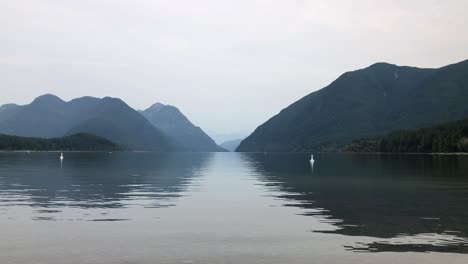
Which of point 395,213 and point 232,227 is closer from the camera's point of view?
point 232,227

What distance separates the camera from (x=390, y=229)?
118 ft

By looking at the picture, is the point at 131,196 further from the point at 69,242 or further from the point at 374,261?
the point at 374,261

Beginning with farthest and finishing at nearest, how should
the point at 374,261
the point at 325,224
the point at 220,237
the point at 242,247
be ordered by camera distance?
the point at 325,224
the point at 220,237
the point at 242,247
the point at 374,261

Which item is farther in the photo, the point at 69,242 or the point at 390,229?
the point at 390,229

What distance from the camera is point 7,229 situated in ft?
117

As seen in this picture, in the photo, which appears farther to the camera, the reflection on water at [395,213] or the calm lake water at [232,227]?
the reflection on water at [395,213]

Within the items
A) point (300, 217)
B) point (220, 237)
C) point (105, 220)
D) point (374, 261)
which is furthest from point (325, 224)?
point (105, 220)

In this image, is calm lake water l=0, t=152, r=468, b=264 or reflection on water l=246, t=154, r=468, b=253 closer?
calm lake water l=0, t=152, r=468, b=264

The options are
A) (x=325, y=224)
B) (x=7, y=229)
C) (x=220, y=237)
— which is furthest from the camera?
(x=325, y=224)

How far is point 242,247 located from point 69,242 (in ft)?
35.1

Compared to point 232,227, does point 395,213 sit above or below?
above

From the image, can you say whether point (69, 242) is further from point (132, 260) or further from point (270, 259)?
point (270, 259)

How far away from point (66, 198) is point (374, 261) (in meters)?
40.6

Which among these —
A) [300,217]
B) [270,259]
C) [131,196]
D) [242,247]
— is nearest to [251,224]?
[300,217]
